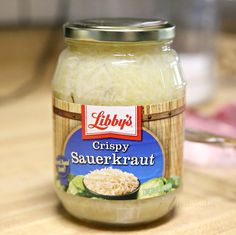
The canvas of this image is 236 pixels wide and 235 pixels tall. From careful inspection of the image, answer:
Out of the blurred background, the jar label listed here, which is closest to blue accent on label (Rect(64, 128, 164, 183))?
the jar label

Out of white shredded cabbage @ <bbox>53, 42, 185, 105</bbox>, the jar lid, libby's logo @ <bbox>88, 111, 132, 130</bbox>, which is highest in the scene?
the jar lid

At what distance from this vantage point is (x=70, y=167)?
60cm

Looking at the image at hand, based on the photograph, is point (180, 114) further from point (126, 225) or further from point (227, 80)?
point (227, 80)

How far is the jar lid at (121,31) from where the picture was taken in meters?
0.56

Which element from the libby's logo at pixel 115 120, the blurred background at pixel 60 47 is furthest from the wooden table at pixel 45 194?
the libby's logo at pixel 115 120

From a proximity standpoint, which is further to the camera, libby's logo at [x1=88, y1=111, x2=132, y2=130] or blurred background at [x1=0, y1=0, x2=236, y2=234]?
blurred background at [x1=0, y1=0, x2=236, y2=234]

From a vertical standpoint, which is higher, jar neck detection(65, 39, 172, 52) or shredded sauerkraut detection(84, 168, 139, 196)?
jar neck detection(65, 39, 172, 52)

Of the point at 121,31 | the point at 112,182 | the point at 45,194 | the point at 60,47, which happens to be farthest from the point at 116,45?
the point at 60,47

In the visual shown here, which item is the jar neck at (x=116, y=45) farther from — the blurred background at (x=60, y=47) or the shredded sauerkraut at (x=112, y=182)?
the blurred background at (x=60, y=47)

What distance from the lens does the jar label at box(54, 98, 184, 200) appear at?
572 mm

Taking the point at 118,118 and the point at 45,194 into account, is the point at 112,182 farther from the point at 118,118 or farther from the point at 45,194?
the point at 45,194

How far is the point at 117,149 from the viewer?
0.58m

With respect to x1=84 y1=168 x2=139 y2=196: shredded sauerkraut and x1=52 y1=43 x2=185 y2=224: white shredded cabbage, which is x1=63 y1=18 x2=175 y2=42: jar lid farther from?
x1=84 y1=168 x2=139 y2=196: shredded sauerkraut

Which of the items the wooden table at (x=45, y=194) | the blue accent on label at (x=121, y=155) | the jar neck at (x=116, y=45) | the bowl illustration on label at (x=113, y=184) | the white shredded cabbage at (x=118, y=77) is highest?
the jar neck at (x=116, y=45)
